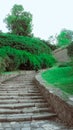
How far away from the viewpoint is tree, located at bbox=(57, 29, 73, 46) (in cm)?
2940

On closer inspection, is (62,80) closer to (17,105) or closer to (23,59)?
(17,105)

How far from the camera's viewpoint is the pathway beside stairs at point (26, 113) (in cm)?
554

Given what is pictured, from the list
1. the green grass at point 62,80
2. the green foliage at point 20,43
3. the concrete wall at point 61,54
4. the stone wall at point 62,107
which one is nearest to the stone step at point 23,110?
the stone wall at point 62,107

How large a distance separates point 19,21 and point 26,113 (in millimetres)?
18122

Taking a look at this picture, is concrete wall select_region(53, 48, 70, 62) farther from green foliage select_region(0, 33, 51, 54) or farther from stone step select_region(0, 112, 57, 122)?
stone step select_region(0, 112, 57, 122)

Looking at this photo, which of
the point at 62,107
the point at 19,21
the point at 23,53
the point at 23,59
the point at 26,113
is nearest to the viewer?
the point at 62,107

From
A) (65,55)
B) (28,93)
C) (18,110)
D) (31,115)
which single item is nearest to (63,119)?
(31,115)

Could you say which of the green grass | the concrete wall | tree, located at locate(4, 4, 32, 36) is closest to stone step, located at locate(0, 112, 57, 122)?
the green grass

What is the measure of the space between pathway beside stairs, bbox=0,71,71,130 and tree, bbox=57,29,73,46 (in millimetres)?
20732

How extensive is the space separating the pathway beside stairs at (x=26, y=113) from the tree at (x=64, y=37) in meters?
20.7

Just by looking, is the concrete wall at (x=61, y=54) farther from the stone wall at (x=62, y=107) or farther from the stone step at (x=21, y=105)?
the stone wall at (x=62, y=107)

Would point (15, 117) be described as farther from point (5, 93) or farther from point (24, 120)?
point (5, 93)

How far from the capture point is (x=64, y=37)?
103 ft

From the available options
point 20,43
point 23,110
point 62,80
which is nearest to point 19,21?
point 20,43
